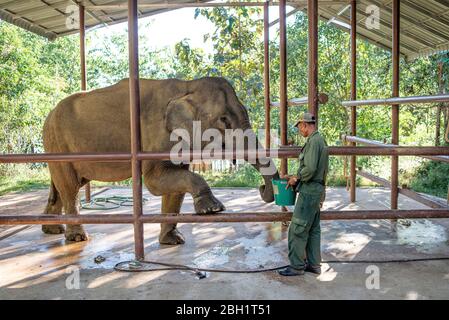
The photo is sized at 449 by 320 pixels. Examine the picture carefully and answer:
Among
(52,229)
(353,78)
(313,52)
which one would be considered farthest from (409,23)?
(52,229)

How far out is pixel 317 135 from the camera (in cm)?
464

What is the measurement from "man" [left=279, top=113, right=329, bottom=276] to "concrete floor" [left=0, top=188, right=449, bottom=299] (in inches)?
8.1

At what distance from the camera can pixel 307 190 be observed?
4668mm

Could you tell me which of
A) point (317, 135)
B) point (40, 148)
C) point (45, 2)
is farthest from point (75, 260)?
point (40, 148)

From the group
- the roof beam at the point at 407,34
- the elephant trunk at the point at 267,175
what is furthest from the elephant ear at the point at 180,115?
the roof beam at the point at 407,34

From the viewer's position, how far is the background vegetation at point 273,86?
41.3 feet

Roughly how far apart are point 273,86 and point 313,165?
1284 cm

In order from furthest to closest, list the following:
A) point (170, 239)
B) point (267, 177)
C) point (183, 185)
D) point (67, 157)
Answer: point (170, 239) → point (183, 185) → point (267, 177) → point (67, 157)

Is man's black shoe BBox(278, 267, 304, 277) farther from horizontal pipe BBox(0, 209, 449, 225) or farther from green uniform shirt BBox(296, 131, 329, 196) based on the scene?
green uniform shirt BBox(296, 131, 329, 196)

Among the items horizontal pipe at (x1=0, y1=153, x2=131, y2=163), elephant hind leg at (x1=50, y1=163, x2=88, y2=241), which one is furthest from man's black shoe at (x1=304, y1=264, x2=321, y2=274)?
elephant hind leg at (x1=50, y1=163, x2=88, y2=241)

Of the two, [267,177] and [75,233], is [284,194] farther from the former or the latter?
[75,233]

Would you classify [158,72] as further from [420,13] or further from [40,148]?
[420,13]

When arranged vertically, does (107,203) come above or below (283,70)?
below

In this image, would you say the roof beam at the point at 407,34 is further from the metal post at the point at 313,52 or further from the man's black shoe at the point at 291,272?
the man's black shoe at the point at 291,272
